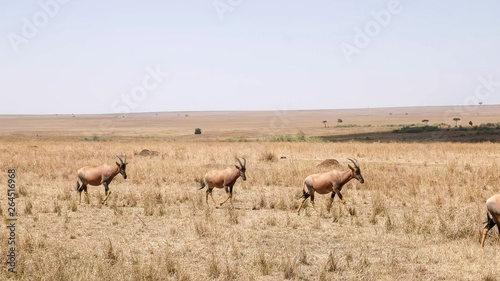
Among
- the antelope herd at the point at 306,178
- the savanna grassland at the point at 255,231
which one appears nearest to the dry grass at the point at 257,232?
the savanna grassland at the point at 255,231

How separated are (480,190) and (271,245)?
8.55m

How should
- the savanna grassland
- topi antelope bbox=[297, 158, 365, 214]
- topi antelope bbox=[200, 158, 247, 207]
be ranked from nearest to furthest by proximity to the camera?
1. the savanna grassland
2. topi antelope bbox=[297, 158, 365, 214]
3. topi antelope bbox=[200, 158, 247, 207]

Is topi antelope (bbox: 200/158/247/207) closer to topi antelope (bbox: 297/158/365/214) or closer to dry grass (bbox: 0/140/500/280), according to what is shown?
dry grass (bbox: 0/140/500/280)

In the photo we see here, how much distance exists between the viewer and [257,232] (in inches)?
405

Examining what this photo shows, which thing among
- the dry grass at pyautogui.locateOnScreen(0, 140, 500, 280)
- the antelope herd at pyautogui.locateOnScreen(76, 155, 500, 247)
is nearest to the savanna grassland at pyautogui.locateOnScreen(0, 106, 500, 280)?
the dry grass at pyautogui.locateOnScreen(0, 140, 500, 280)

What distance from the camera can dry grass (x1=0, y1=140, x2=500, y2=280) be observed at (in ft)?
24.9

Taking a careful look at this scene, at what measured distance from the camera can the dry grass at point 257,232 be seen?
760 cm

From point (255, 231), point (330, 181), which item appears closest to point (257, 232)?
point (255, 231)

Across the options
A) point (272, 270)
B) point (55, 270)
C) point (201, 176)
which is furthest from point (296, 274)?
point (201, 176)

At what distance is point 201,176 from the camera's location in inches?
756

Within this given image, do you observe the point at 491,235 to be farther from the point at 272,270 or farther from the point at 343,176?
the point at 272,270

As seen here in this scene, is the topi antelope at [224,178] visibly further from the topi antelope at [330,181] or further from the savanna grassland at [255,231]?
the topi antelope at [330,181]

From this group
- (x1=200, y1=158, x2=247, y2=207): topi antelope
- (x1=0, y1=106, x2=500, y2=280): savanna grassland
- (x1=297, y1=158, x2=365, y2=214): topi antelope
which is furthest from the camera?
(x1=200, y1=158, x2=247, y2=207): topi antelope

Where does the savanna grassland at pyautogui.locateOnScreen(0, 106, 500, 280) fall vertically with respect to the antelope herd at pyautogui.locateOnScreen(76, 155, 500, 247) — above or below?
below
